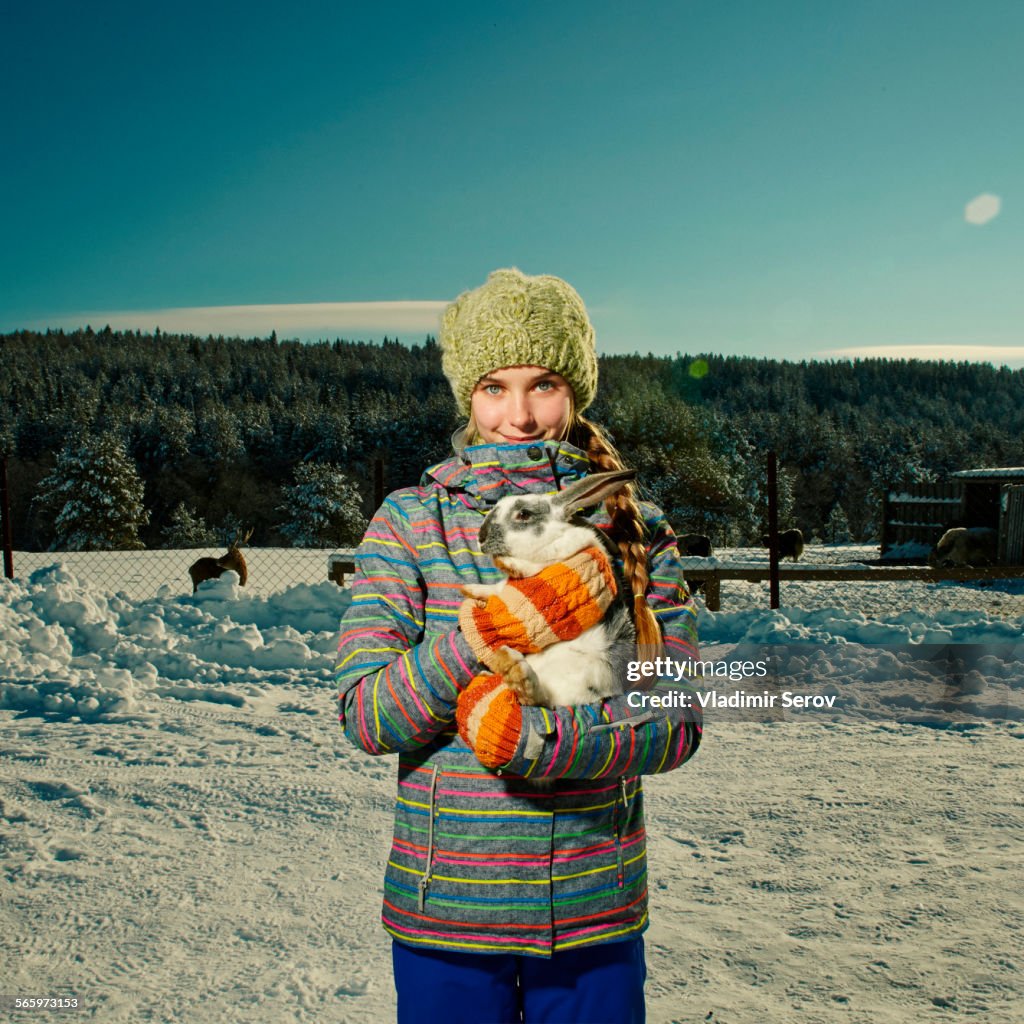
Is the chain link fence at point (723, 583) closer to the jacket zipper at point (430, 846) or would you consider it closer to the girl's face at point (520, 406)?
the girl's face at point (520, 406)

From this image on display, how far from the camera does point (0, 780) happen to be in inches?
204

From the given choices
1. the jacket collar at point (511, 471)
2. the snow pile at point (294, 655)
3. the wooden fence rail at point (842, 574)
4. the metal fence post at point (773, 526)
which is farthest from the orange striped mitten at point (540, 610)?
the metal fence post at point (773, 526)

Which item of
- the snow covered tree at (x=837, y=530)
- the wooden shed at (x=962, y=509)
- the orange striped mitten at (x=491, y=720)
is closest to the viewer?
the orange striped mitten at (x=491, y=720)

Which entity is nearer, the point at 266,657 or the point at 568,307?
the point at 568,307

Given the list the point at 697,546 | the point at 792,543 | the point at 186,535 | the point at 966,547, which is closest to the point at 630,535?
the point at 697,546

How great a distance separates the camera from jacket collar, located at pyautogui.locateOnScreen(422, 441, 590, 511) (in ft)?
5.75

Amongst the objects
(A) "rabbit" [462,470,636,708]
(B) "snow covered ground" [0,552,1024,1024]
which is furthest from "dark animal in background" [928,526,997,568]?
(A) "rabbit" [462,470,636,708]

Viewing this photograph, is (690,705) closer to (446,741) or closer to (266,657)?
(446,741)

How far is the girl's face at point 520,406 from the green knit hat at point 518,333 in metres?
0.02

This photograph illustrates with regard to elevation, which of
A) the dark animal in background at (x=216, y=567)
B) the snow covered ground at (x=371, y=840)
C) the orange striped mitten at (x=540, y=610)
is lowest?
the snow covered ground at (x=371, y=840)

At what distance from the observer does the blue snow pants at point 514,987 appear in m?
1.62

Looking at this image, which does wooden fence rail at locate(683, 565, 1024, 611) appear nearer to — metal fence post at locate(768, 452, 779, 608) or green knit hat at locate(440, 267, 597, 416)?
→ metal fence post at locate(768, 452, 779, 608)

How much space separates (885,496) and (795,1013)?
2516 centimetres

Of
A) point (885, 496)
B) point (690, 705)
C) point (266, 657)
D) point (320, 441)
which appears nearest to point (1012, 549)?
point (885, 496)
